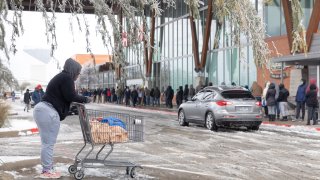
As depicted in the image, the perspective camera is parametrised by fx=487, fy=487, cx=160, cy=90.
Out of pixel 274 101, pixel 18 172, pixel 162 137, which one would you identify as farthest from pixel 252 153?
pixel 274 101

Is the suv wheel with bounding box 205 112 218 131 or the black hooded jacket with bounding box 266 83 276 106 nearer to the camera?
the suv wheel with bounding box 205 112 218 131

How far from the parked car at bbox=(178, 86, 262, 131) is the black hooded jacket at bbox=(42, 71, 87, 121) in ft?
32.6

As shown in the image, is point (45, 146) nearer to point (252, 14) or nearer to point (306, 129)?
point (252, 14)

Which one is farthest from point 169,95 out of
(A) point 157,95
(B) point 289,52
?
(B) point 289,52

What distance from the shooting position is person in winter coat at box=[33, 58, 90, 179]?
7137 millimetres

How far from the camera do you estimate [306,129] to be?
56.7ft

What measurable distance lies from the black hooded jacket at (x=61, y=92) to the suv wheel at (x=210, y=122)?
33.2ft

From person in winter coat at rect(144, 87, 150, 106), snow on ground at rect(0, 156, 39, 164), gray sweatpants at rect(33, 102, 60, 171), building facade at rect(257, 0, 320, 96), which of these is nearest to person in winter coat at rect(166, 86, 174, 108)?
person in winter coat at rect(144, 87, 150, 106)

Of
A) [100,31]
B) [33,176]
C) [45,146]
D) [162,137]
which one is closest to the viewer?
[100,31]

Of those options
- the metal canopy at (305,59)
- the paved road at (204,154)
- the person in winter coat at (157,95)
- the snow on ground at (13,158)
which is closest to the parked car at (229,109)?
the paved road at (204,154)

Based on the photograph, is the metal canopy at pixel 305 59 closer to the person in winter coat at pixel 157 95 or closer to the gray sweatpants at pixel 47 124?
the gray sweatpants at pixel 47 124

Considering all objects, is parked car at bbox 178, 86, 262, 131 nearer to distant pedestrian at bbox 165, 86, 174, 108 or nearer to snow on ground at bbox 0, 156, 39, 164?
snow on ground at bbox 0, 156, 39, 164

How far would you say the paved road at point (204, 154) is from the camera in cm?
825

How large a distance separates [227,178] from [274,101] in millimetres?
13631
